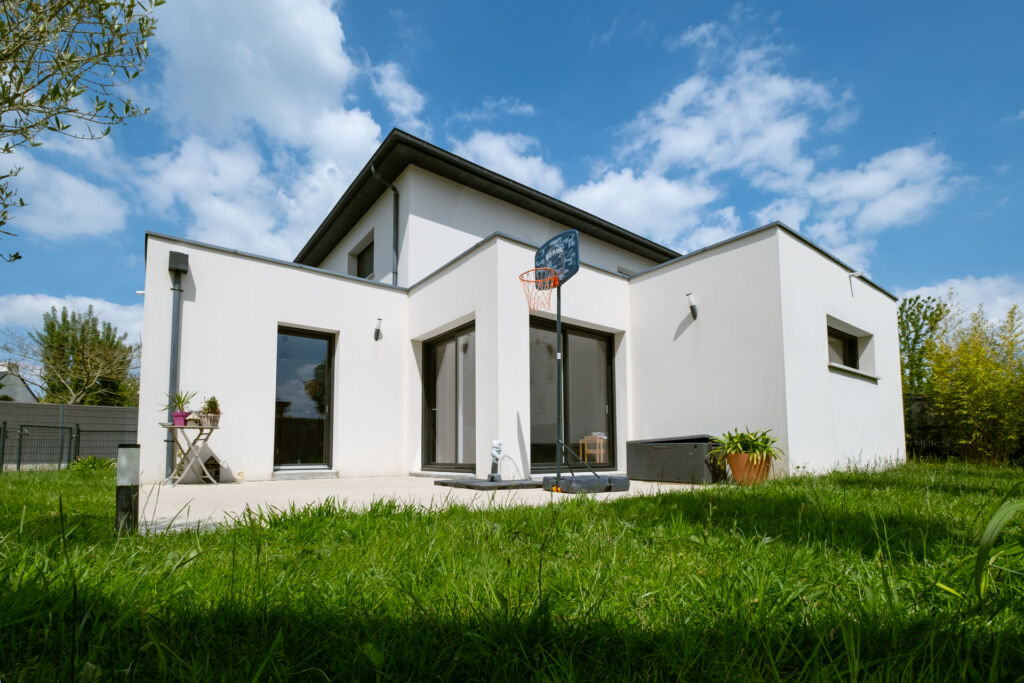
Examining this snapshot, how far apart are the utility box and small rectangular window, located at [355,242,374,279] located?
7.22 meters

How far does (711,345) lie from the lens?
7.16m

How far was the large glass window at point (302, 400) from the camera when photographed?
313 inches

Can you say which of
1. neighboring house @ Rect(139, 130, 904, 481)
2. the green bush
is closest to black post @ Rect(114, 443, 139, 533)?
neighboring house @ Rect(139, 130, 904, 481)

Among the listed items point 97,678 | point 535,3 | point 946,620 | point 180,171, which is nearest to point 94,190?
point 180,171

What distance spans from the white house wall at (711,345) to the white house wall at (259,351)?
4.08 meters

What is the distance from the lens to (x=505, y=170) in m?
10.1

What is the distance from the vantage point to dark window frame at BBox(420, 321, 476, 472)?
26.6 feet

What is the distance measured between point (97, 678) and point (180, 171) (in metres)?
7.21

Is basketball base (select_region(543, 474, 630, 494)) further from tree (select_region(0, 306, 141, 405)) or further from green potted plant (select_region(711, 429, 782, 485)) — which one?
tree (select_region(0, 306, 141, 405))

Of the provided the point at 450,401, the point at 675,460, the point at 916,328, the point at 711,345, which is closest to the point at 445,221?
the point at 450,401

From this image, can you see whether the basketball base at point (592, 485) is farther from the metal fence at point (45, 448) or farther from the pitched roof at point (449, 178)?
the metal fence at point (45, 448)

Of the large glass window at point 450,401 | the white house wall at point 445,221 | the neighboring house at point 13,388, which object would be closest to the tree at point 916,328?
the white house wall at point 445,221

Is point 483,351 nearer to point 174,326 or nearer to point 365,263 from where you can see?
point 174,326

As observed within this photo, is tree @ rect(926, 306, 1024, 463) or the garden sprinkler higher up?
tree @ rect(926, 306, 1024, 463)
